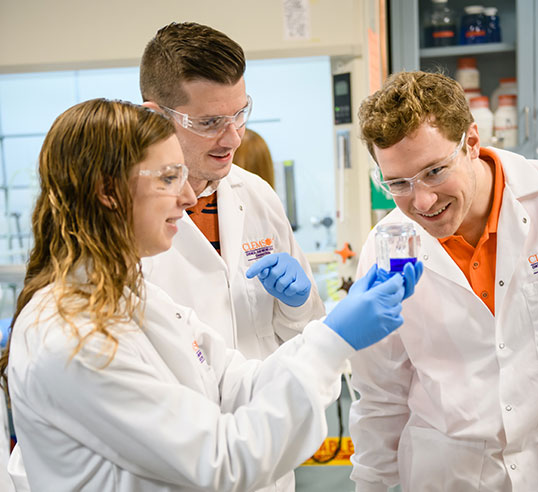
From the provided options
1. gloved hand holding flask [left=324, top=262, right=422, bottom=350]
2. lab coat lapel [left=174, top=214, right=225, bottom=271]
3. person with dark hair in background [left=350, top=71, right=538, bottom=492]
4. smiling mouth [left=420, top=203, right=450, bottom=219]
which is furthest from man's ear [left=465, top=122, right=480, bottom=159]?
lab coat lapel [left=174, top=214, right=225, bottom=271]

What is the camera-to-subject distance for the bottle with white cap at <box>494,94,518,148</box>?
314 centimetres

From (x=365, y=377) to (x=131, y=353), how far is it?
821mm

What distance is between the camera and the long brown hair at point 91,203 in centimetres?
106

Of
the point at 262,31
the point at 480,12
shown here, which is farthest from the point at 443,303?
the point at 480,12

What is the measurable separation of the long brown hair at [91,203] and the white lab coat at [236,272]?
1.67 feet

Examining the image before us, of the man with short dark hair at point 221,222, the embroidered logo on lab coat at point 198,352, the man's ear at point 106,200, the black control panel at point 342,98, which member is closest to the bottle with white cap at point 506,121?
the black control panel at point 342,98

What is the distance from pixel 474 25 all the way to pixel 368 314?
2.58 metres

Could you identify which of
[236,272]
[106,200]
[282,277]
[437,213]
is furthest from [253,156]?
[106,200]

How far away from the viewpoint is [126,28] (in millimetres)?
2943

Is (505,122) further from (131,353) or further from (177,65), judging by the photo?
(131,353)

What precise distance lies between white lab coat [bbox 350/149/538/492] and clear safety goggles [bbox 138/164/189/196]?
2.26ft

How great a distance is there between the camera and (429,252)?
5.27 ft

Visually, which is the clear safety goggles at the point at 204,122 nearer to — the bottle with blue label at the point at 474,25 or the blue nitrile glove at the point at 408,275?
the blue nitrile glove at the point at 408,275

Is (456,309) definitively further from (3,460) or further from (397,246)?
(3,460)
